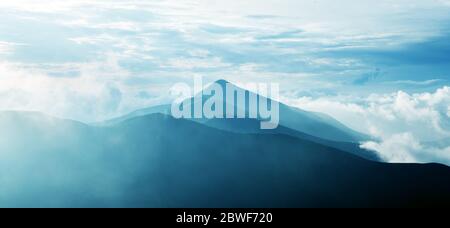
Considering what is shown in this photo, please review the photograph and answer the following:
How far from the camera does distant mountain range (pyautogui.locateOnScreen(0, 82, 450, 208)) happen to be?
809cm

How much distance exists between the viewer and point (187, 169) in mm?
8875

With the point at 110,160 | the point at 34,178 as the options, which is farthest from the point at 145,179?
the point at 34,178

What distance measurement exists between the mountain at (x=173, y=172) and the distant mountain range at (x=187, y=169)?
2cm

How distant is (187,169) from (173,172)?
30cm

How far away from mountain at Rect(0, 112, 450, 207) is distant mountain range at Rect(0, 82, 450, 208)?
21mm

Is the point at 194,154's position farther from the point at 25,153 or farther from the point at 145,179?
the point at 25,153

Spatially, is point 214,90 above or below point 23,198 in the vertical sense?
above

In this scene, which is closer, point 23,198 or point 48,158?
point 23,198

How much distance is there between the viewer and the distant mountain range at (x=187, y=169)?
8086mm

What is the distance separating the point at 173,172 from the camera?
870 cm

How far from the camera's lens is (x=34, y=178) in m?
9.57

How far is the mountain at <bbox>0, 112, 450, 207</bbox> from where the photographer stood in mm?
8070
